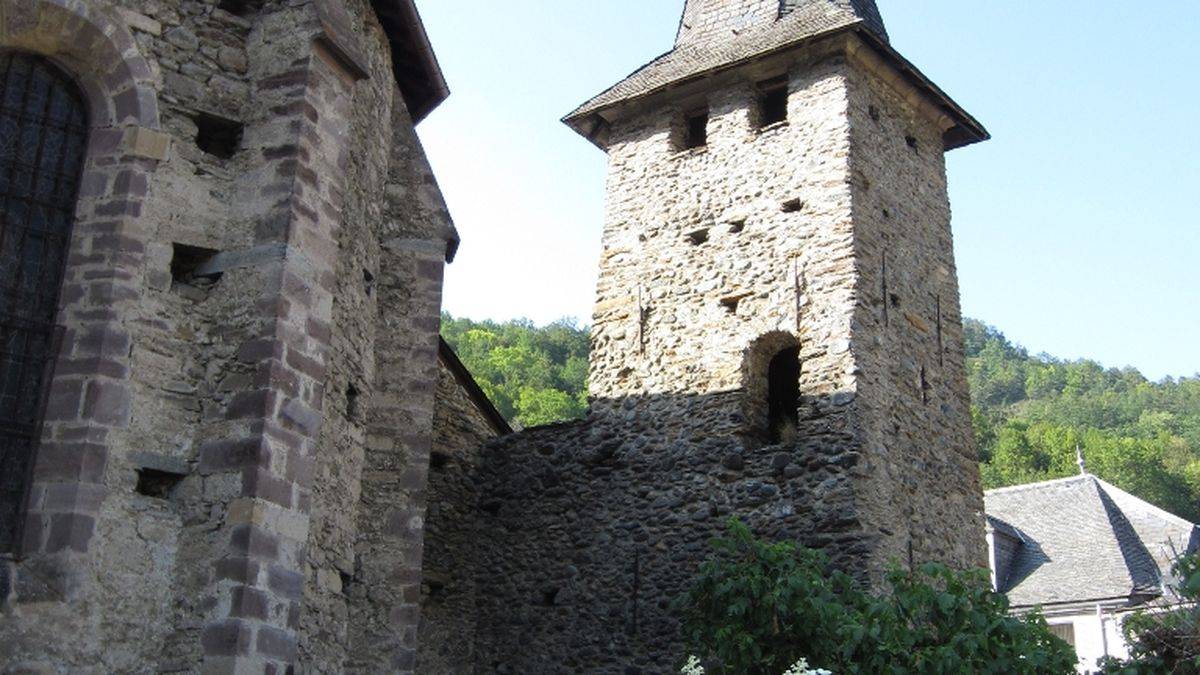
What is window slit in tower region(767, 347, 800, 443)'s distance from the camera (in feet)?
46.7

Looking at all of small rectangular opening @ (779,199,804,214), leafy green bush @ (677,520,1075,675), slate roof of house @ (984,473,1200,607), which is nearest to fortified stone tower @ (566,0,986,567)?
small rectangular opening @ (779,199,804,214)

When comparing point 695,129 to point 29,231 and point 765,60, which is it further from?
point 29,231

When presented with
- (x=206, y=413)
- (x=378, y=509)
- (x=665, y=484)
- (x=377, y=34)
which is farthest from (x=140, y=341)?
(x=665, y=484)

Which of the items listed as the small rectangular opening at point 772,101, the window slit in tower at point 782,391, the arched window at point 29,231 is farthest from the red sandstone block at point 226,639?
the small rectangular opening at point 772,101

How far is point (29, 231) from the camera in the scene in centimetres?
782

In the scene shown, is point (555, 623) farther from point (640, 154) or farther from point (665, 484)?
point (640, 154)

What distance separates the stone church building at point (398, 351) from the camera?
7.39 m

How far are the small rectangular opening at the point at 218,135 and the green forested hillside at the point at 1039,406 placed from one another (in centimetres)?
847

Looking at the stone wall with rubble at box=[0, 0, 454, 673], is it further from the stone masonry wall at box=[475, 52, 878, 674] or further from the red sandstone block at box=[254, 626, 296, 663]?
the stone masonry wall at box=[475, 52, 878, 674]

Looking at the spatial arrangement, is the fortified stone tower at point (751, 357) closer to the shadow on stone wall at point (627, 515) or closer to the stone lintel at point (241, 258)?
the shadow on stone wall at point (627, 515)

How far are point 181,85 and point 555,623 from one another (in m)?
7.68

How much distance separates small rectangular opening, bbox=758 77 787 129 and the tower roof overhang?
0.33 m

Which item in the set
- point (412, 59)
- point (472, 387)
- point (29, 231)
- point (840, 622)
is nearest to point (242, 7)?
point (29, 231)

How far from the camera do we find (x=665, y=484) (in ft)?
45.3
